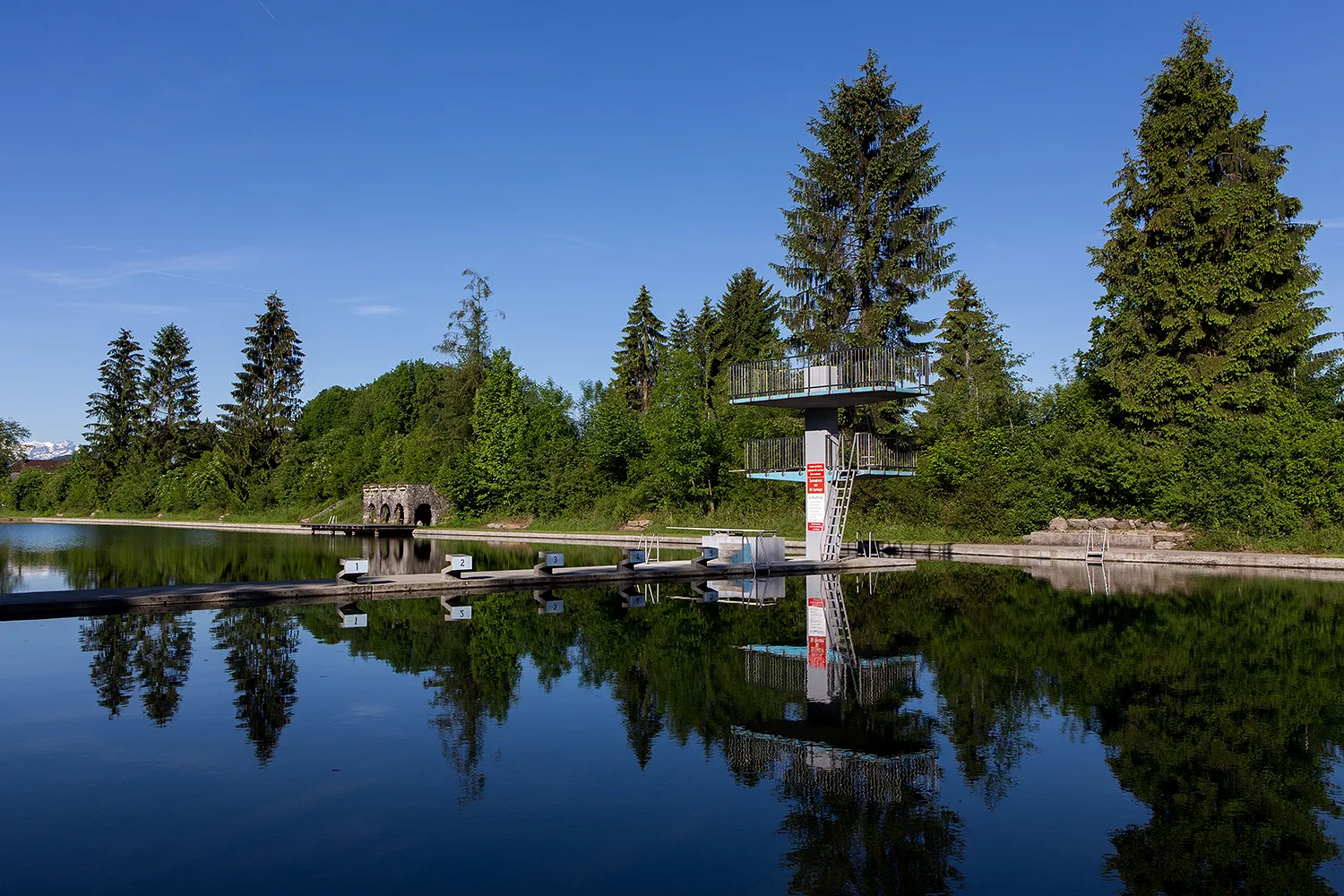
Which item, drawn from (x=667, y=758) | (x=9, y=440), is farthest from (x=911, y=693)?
A: (x=9, y=440)

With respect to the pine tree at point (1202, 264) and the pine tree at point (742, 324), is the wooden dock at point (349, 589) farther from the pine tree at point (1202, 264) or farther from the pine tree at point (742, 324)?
the pine tree at point (742, 324)

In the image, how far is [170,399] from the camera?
98188 mm

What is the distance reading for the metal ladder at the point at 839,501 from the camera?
2944cm

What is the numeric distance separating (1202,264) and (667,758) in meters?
36.8

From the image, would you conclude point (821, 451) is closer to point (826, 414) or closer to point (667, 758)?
point (826, 414)

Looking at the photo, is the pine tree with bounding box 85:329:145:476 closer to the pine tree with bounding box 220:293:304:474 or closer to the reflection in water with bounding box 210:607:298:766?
the pine tree with bounding box 220:293:304:474

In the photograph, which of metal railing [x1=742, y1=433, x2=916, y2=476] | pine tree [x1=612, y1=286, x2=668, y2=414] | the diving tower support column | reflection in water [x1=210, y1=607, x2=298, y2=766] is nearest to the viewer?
reflection in water [x1=210, y1=607, x2=298, y2=766]

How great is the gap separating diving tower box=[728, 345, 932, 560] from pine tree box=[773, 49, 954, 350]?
41.1 ft

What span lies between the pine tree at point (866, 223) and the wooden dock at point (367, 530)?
1199 inches

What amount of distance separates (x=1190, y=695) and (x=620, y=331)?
66918 mm

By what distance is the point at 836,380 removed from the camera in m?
27.8

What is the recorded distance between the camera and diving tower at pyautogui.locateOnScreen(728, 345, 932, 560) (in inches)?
1093

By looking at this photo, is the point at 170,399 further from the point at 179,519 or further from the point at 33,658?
the point at 33,658

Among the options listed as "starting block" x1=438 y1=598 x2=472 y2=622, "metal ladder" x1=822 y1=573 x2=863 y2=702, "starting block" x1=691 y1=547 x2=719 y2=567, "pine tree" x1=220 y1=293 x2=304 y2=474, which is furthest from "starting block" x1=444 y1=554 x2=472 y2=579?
"pine tree" x1=220 y1=293 x2=304 y2=474
